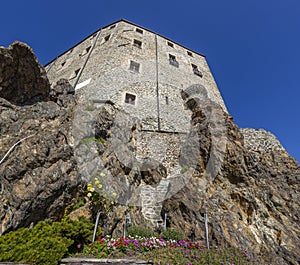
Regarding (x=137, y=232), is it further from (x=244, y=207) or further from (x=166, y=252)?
(x=244, y=207)

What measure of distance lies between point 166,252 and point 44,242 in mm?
2992

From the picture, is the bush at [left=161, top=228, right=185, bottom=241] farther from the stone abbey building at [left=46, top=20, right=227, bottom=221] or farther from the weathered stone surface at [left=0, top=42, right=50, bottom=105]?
the weathered stone surface at [left=0, top=42, right=50, bottom=105]

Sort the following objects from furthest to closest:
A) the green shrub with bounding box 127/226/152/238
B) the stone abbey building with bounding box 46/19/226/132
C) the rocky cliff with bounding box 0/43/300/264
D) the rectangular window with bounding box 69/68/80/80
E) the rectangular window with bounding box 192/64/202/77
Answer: the rectangular window with bounding box 192/64/202/77 < the rectangular window with bounding box 69/68/80/80 < the stone abbey building with bounding box 46/19/226/132 < the green shrub with bounding box 127/226/152/238 < the rocky cliff with bounding box 0/43/300/264

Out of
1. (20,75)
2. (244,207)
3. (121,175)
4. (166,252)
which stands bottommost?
(166,252)

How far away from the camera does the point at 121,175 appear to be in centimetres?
743

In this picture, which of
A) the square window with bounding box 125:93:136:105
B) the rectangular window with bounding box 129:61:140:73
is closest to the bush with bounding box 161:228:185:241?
the square window with bounding box 125:93:136:105

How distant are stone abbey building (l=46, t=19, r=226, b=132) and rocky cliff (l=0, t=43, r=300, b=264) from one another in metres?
2.03

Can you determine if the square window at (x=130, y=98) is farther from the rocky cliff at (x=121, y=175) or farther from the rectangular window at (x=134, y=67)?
the rectangular window at (x=134, y=67)

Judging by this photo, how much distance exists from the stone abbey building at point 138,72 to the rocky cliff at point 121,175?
2.03 meters

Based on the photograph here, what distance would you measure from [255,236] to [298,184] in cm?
529

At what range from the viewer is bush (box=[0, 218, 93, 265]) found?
11.3ft

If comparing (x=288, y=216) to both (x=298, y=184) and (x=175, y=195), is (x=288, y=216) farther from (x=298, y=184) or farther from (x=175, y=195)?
(x=175, y=195)

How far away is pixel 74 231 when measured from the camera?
4.51 meters

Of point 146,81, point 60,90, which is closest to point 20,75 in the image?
point 60,90
